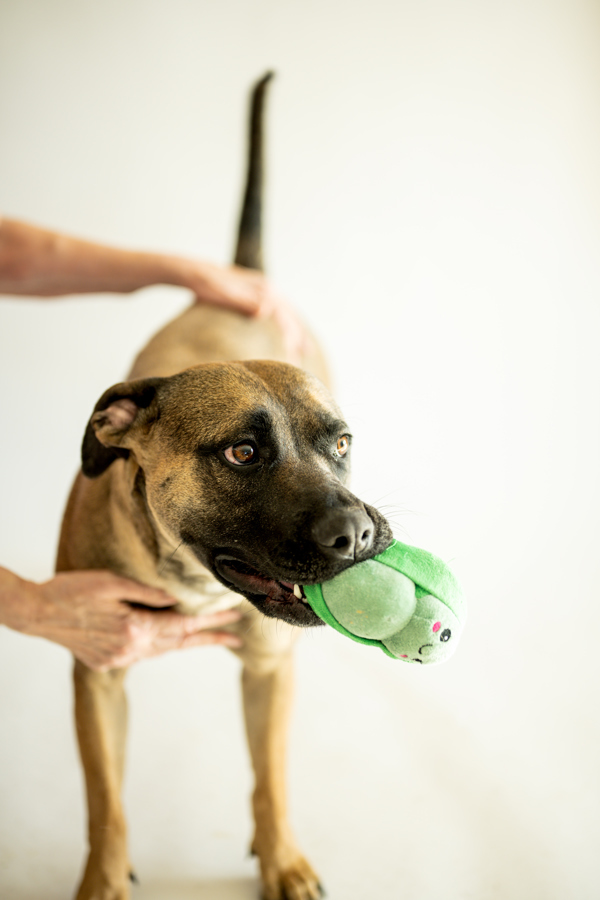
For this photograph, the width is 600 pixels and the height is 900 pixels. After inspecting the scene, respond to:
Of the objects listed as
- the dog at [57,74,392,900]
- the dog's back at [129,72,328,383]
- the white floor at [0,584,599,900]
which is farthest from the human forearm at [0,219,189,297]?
the white floor at [0,584,599,900]

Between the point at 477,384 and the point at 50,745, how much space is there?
123 inches

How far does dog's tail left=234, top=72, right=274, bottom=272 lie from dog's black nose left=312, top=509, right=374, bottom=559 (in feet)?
8.16

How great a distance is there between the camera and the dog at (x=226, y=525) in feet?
5.45

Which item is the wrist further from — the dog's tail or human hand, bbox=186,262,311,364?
the dog's tail

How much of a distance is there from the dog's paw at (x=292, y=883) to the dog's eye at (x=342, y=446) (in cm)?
140

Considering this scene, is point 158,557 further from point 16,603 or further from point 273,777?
point 273,777

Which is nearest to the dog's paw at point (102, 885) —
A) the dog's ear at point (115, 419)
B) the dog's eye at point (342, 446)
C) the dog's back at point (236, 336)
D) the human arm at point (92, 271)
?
the dog's ear at point (115, 419)

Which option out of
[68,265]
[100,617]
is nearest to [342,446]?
[100,617]

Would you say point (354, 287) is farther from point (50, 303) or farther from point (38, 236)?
point (38, 236)

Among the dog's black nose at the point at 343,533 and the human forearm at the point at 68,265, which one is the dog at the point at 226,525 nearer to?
the dog's black nose at the point at 343,533

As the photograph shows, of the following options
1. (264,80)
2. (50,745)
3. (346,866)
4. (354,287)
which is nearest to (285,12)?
(264,80)

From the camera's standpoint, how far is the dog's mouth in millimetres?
1715

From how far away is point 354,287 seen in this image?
16.2 ft

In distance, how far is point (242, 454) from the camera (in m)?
1.81
